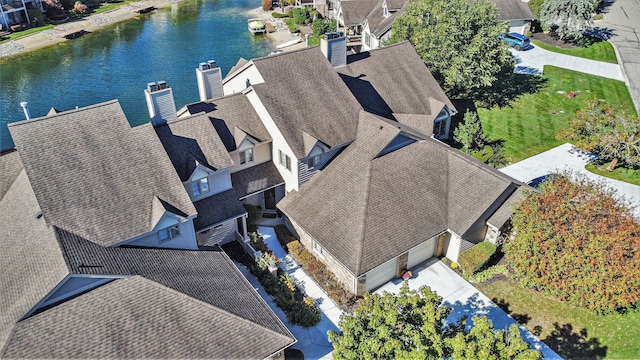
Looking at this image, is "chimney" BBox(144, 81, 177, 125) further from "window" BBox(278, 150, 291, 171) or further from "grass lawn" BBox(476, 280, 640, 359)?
"grass lawn" BBox(476, 280, 640, 359)

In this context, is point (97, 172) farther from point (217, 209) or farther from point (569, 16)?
point (569, 16)

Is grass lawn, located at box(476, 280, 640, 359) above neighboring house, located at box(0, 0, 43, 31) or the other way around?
the other way around

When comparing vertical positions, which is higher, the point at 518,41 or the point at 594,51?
the point at 518,41

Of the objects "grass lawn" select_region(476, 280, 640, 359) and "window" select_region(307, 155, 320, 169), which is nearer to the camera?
"grass lawn" select_region(476, 280, 640, 359)

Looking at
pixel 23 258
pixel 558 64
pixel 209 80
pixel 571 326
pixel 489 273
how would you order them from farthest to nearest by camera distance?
pixel 558 64 → pixel 209 80 → pixel 489 273 → pixel 571 326 → pixel 23 258

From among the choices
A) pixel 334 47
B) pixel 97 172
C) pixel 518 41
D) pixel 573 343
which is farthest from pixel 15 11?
pixel 573 343

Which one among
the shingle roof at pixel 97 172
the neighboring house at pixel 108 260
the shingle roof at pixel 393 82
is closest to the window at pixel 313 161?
the shingle roof at pixel 393 82

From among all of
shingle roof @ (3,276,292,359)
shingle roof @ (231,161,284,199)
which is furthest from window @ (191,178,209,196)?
shingle roof @ (3,276,292,359)

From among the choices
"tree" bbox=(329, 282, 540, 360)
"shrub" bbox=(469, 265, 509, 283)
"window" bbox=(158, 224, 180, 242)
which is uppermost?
"tree" bbox=(329, 282, 540, 360)
